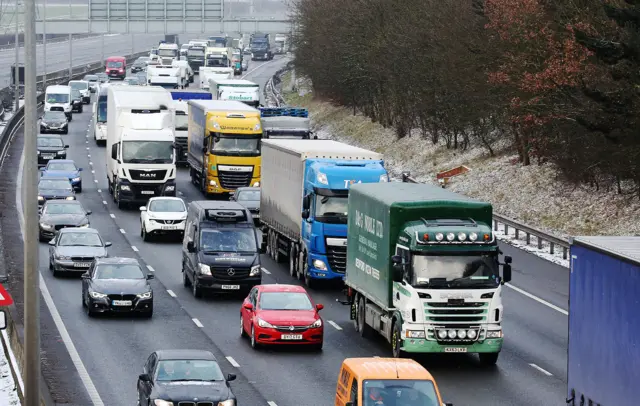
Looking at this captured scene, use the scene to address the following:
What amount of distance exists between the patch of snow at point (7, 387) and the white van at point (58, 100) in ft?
229

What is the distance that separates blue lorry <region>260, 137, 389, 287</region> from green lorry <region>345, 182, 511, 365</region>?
29.3 feet

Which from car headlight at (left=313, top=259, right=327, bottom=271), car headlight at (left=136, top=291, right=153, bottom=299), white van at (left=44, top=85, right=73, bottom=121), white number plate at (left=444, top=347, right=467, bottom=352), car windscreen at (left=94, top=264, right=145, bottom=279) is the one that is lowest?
white van at (left=44, top=85, right=73, bottom=121)

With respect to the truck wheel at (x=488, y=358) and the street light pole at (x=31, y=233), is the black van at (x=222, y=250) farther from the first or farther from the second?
the street light pole at (x=31, y=233)

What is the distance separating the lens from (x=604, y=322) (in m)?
19.0

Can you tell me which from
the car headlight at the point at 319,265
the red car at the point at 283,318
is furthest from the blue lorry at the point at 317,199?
the red car at the point at 283,318

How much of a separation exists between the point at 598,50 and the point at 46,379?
18862 mm

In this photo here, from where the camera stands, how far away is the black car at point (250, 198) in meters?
52.8

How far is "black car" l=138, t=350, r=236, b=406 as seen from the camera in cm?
→ 2345

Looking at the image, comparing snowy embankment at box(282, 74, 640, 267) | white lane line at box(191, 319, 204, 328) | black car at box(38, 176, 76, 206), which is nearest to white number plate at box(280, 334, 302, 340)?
white lane line at box(191, 319, 204, 328)

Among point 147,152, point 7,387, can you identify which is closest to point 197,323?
point 7,387

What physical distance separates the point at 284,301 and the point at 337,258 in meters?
7.10

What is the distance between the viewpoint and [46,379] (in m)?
28.2

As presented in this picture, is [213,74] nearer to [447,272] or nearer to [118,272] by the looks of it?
[118,272]

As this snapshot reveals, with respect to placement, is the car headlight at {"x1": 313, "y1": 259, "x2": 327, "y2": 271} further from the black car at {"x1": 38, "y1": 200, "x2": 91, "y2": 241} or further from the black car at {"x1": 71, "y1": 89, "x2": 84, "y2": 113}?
the black car at {"x1": 71, "y1": 89, "x2": 84, "y2": 113}
